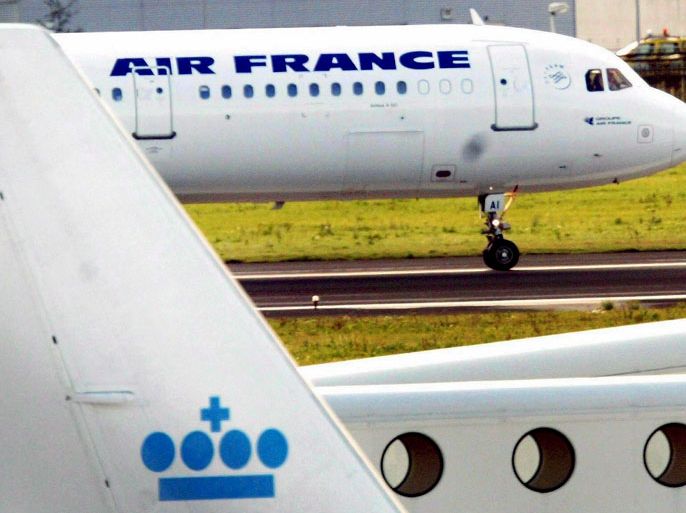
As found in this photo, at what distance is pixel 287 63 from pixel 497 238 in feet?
14.1

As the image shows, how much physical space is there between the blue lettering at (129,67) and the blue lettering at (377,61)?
3.08 meters

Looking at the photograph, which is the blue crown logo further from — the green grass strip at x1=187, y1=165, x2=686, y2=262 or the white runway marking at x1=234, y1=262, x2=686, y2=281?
the green grass strip at x1=187, y1=165, x2=686, y2=262

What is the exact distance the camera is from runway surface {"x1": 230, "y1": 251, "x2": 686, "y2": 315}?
890 inches

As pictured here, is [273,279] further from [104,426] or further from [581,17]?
[581,17]

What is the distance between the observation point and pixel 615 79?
2548cm

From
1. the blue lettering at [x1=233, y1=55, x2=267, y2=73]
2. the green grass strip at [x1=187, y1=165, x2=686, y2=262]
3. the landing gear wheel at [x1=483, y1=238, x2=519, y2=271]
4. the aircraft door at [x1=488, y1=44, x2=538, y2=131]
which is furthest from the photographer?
the green grass strip at [x1=187, y1=165, x2=686, y2=262]

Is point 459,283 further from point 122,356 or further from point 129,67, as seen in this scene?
point 122,356

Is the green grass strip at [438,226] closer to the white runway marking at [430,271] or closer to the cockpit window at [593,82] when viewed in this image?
the white runway marking at [430,271]

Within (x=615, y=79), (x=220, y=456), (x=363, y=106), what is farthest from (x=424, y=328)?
(x=220, y=456)

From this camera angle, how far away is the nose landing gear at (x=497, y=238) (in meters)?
26.1

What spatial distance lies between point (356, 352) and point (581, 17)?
62.5m

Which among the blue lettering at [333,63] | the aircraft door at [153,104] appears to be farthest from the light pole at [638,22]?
the aircraft door at [153,104]

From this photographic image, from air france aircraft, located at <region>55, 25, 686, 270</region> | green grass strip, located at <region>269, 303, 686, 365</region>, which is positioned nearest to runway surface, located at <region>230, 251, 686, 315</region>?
green grass strip, located at <region>269, 303, 686, 365</region>

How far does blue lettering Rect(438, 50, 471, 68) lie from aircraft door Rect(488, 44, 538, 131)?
1.31ft
